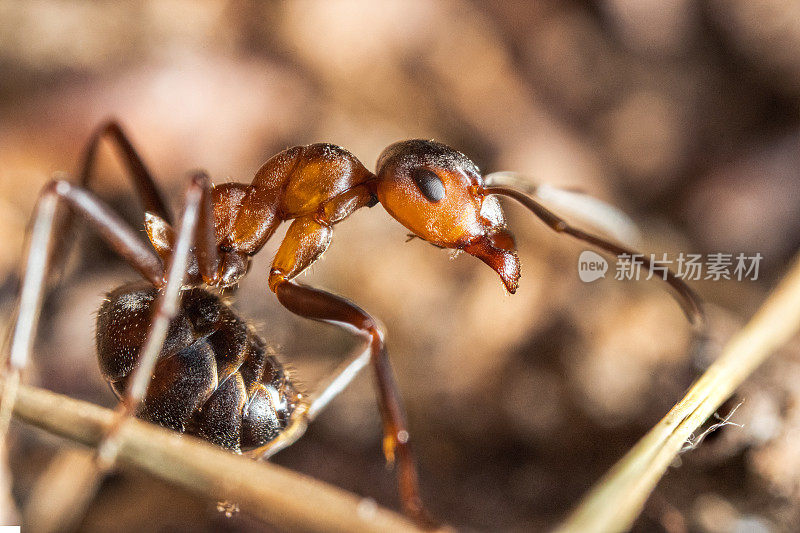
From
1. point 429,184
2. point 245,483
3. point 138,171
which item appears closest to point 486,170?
point 429,184

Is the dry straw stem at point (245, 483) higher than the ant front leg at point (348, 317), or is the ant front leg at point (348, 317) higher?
the ant front leg at point (348, 317)

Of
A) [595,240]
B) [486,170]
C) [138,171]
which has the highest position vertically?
[486,170]

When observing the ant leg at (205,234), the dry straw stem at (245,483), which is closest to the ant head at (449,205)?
the ant leg at (205,234)

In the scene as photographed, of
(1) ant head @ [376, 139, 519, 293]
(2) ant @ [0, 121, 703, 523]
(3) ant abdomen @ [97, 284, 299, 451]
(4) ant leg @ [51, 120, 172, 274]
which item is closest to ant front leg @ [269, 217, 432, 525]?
(2) ant @ [0, 121, 703, 523]

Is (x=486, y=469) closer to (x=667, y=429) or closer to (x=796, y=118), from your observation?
(x=667, y=429)

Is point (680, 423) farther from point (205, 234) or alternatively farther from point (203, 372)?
point (205, 234)

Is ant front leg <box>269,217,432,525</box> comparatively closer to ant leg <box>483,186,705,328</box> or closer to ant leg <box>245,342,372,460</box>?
ant leg <box>245,342,372,460</box>

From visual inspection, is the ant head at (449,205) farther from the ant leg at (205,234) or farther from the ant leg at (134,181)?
the ant leg at (134,181)
